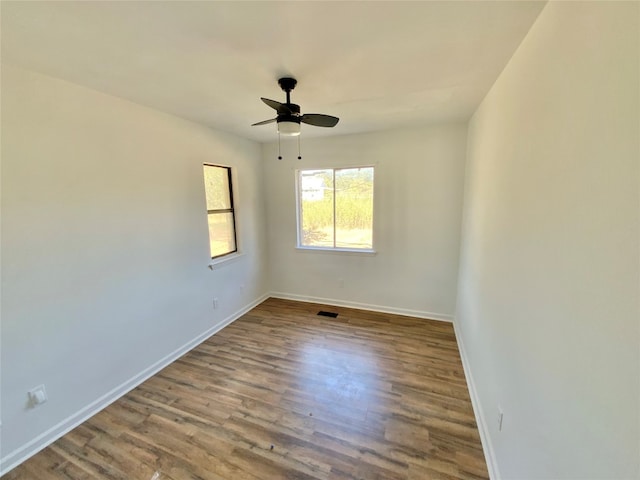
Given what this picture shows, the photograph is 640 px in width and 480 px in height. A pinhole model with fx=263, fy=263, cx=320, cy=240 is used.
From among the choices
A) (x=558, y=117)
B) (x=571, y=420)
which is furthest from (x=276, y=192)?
(x=571, y=420)

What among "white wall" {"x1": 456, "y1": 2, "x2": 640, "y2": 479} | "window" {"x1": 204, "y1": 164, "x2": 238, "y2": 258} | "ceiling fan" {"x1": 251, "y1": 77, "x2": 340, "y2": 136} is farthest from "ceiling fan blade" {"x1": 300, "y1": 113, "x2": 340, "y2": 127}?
"window" {"x1": 204, "y1": 164, "x2": 238, "y2": 258}

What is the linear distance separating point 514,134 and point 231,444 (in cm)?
269

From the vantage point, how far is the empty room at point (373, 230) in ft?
2.78

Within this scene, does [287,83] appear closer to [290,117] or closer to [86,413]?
[290,117]

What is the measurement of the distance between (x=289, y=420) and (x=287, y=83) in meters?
2.50

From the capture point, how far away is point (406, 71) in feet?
5.87

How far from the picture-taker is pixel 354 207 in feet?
12.6

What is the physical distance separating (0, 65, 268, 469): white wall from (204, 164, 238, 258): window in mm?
284

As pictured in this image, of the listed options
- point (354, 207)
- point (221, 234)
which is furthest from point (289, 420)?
point (354, 207)

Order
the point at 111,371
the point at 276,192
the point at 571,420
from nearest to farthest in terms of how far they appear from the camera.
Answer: the point at 571,420 → the point at 111,371 → the point at 276,192

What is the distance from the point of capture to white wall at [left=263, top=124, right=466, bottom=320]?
3293 millimetres

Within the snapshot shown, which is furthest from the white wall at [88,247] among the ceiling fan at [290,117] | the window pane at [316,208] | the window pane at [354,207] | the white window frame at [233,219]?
the window pane at [354,207]

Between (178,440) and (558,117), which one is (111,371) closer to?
(178,440)

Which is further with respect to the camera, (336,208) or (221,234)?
(336,208)
